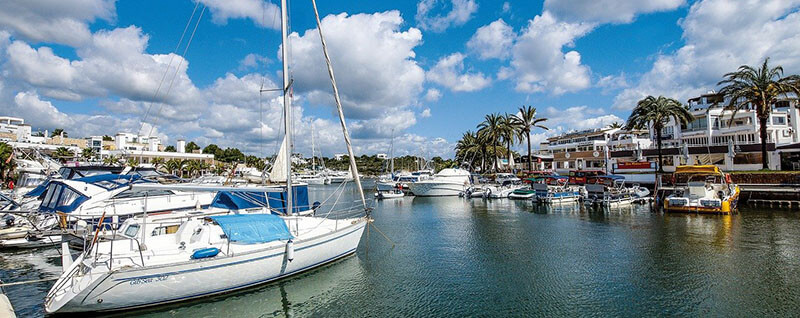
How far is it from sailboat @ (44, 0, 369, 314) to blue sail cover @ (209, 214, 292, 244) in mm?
39

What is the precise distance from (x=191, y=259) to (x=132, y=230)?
472 centimetres

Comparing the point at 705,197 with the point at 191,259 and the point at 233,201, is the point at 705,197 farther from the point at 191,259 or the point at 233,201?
the point at 191,259

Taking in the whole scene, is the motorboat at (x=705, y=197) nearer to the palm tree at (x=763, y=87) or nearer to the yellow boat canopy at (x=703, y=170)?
the yellow boat canopy at (x=703, y=170)

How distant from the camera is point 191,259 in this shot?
48.4 ft

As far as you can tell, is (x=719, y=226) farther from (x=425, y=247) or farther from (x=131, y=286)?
(x=131, y=286)

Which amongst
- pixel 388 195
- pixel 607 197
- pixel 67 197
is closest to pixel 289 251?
pixel 67 197

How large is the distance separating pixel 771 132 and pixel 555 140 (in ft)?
210

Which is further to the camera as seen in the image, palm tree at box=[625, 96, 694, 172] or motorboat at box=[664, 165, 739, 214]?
palm tree at box=[625, 96, 694, 172]

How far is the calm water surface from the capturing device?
1477 centimetres

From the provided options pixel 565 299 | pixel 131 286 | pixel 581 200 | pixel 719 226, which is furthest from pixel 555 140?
pixel 131 286

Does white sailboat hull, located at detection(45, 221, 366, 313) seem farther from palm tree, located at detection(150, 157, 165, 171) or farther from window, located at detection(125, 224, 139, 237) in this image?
palm tree, located at detection(150, 157, 165, 171)

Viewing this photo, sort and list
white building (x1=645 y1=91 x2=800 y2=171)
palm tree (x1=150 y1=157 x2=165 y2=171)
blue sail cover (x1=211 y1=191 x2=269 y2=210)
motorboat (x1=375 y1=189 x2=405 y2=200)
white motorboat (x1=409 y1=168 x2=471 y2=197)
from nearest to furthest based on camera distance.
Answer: blue sail cover (x1=211 y1=191 x2=269 y2=210) < white building (x1=645 y1=91 x2=800 y2=171) < motorboat (x1=375 y1=189 x2=405 y2=200) < white motorboat (x1=409 y1=168 x2=471 y2=197) < palm tree (x1=150 y1=157 x2=165 y2=171)

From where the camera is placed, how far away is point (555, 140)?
127875 millimetres

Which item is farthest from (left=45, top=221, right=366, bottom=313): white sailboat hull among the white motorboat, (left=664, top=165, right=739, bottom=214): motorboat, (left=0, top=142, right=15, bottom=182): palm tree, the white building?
the white building
